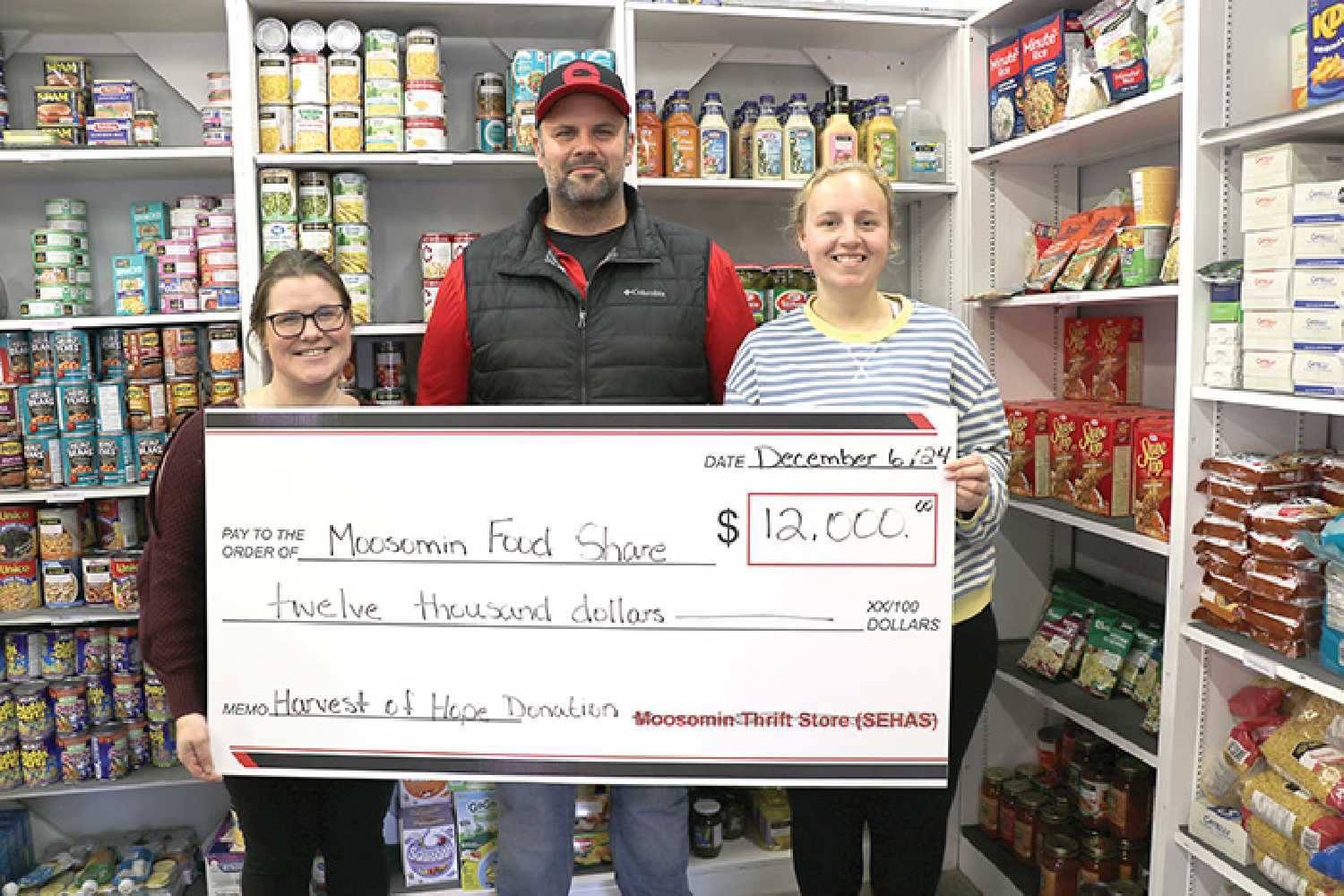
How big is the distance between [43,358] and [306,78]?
1.11m

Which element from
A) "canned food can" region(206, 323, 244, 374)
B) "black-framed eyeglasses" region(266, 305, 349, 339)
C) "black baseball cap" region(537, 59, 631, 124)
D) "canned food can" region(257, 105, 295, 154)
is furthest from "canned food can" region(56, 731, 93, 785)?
"black baseball cap" region(537, 59, 631, 124)

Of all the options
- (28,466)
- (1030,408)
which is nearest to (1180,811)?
(1030,408)

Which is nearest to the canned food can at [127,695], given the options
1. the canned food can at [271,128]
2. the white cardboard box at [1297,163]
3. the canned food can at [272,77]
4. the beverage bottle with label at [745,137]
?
the canned food can at [271,128]

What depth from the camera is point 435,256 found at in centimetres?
288

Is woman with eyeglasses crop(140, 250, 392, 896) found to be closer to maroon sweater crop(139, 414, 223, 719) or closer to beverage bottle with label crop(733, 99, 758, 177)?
maroon sweater crop(139, 414, 223, 719)

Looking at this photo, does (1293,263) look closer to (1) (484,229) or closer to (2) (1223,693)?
(2) (1223,693)

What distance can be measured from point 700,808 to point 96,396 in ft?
7.19

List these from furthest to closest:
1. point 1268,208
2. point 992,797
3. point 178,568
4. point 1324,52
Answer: point 992,797
point 1268,208
point 1324,52
point 178,568

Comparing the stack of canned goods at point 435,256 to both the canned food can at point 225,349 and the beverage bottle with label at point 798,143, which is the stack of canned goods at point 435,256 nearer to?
the canned food can at point 225,349

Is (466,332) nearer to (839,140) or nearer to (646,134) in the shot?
(646,134)

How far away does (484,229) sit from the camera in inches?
132

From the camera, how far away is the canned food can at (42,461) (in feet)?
9.37

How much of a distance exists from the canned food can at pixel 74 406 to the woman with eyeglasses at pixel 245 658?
53.7 inches

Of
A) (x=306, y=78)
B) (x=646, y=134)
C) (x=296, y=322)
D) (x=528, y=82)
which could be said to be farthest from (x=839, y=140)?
(x=296, y=322)
